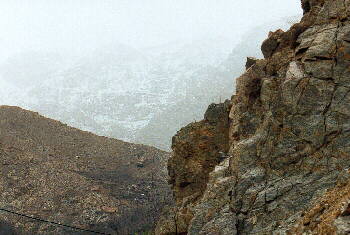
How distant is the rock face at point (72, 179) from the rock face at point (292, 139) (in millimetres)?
33297

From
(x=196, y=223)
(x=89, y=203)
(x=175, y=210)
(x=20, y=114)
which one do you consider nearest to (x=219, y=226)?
(x=196, y=223)

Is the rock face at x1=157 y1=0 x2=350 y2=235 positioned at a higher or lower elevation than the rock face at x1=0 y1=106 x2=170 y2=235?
lower

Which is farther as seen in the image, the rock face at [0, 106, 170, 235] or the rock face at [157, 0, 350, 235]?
the rock face at [0, 106, 170, 235]

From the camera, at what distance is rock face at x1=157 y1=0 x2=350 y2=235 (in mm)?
12328

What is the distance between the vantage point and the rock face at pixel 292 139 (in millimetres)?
12328

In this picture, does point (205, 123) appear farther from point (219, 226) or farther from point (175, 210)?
point (219, 226)

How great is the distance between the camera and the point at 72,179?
5469cm

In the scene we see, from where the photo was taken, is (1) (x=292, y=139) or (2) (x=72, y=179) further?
(2) (x=72, y=179)

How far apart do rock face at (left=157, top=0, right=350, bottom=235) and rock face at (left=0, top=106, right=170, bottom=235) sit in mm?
33297

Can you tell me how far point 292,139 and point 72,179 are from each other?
148 feet

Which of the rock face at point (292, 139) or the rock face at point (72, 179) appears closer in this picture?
the rock face at point (292, 139)

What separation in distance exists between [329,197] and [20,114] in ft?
210

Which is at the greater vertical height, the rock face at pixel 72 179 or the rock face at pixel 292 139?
the rock face at pixel 72 179

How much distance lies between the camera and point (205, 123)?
2069 cm
